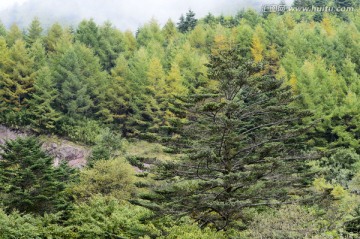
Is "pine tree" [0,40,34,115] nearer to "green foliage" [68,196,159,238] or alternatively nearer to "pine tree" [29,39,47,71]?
"pine tree" [29,39,47,71]

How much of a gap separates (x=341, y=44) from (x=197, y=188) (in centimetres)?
3596

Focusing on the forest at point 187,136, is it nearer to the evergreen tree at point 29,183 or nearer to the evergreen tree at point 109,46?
the evergreen tree at point 29,183

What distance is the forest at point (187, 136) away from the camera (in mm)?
18688

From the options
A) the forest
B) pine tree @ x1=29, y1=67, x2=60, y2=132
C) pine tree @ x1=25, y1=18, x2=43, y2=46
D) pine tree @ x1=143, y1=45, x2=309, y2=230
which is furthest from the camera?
pine tree @ x1=25, y1=18, x2=43, y2=46

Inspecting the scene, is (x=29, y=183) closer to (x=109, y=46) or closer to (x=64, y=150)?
(x=64, y=150)

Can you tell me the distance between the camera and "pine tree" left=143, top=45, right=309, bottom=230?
19547 millimetres

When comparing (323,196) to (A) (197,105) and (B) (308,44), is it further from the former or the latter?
(B) (308,44)

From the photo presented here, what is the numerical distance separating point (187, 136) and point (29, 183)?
325 inches

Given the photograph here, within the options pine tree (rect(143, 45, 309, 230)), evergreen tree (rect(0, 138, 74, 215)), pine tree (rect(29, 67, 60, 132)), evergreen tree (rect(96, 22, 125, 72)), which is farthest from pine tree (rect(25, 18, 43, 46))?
pine tree (rect(143, 45, 309, 230))

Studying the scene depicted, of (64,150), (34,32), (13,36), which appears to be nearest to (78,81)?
(64,150)

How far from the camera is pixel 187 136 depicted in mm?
22266

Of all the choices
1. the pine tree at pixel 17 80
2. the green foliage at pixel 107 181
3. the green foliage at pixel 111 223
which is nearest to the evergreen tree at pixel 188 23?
the pine tree at pixel 17 80

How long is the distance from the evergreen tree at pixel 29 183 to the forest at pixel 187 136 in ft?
0.27

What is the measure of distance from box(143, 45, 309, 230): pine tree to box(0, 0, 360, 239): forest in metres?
0.07
